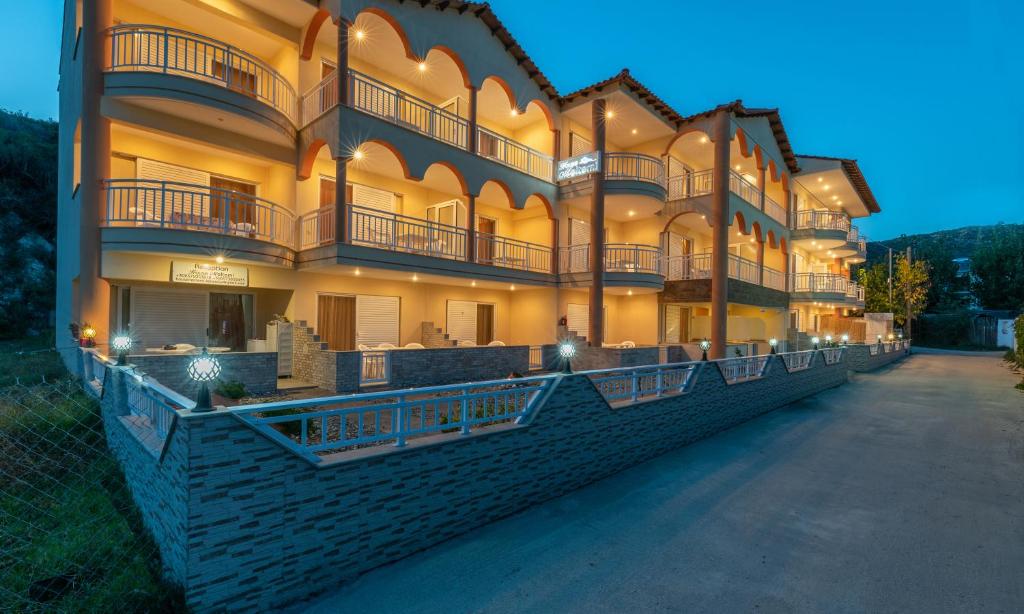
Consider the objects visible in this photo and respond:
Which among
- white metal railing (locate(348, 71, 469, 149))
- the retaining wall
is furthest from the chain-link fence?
white metal railing (locate(348, 71, 469, 149))

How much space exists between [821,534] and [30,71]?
983 feet

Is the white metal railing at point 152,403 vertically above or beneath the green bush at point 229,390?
above

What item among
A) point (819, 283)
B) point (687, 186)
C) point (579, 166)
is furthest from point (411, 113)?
point (819, 283)

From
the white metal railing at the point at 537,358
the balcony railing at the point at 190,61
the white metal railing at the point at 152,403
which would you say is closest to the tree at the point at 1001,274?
the white metal railing at the point at 537,358

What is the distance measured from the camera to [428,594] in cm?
455

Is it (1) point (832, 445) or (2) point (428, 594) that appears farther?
(1) point (832, 445)

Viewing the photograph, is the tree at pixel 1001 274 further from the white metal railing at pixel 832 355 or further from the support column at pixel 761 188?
the white metal railing at pixel 832 355

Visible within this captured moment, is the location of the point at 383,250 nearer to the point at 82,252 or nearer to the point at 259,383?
the point at 259,383

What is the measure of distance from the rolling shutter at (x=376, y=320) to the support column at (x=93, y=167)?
19.1 feet

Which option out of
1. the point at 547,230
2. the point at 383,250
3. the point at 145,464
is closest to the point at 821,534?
the point at 145,464

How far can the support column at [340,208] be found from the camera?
11.4 meters

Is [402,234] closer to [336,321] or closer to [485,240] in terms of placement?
[485,240]

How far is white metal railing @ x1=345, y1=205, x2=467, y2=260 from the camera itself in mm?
12191

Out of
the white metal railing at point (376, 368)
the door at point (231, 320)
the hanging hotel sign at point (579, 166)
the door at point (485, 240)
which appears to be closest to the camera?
the white metal railing at point (376, 368)
